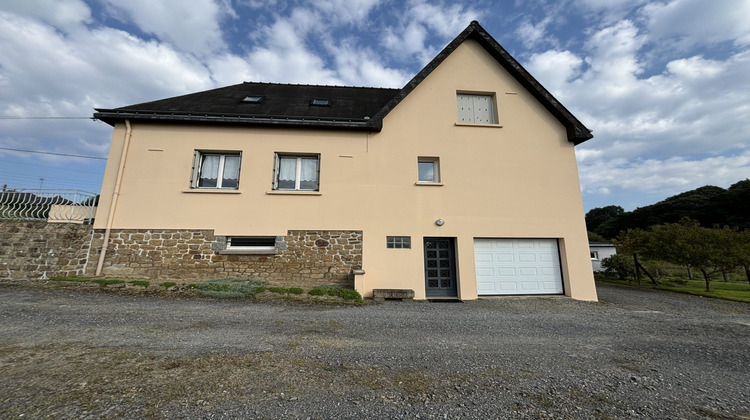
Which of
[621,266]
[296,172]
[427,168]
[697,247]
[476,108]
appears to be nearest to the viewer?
[296,172]

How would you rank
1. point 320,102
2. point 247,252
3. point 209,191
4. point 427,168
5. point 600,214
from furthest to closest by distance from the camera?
1. point 600,214
2. point 320,102
3. point 427,168
4. point 209,191
5. point 247,252

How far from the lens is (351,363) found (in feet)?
11.4

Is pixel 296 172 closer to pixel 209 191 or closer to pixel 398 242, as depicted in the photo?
pixel 209 191

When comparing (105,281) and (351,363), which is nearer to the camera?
(351,363)

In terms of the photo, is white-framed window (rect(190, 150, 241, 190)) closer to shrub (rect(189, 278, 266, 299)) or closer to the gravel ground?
shrub (rect(189, 278, 266, 299))

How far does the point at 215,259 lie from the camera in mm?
8227

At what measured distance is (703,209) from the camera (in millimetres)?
39812

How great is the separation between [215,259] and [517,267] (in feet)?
30.5

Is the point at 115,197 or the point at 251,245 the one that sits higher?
the point at 115,197

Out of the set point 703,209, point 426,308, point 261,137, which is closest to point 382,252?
point 426,308

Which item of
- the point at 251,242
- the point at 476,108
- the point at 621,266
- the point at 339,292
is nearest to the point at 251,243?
the point at 251,242

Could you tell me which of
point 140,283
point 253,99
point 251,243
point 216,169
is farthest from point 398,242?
point 253,99

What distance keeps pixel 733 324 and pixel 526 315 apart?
421cm

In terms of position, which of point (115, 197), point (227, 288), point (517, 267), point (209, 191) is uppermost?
point (209, 191)
